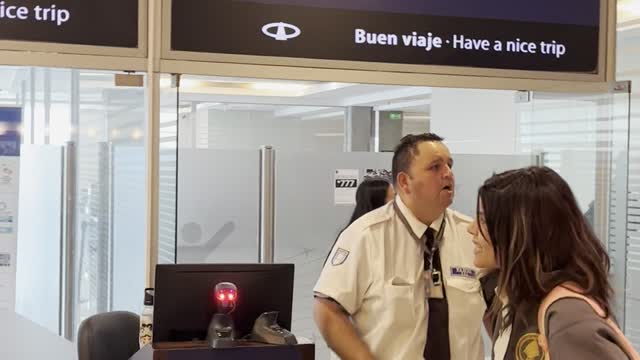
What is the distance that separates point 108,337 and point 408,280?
104cm

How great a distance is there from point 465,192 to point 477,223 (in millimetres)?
2272

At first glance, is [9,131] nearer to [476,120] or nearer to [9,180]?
[9,180]

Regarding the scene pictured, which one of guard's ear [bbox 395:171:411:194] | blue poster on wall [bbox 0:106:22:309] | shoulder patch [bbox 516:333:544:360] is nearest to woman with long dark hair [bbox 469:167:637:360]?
shoulder patch [bbox 516:333:544:360]

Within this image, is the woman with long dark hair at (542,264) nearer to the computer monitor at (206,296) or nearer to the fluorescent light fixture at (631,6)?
the computer monitor at (206,296)

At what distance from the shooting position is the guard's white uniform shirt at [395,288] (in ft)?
8.04

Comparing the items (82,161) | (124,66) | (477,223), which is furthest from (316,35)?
(82,161)

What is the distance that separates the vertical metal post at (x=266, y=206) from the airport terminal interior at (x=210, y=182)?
11 millimetres

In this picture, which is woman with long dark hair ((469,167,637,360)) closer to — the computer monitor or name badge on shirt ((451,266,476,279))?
the computer monitor

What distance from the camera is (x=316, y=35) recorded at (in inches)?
96.0

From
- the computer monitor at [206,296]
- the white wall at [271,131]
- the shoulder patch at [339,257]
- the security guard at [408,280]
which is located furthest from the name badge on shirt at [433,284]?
the white wall at [271,131]

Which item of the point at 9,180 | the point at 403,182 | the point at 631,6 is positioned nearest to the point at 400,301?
the point at 403,182

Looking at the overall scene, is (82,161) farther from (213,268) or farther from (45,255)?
(213,268)

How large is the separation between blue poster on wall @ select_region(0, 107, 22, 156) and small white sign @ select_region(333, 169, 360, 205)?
1.66 meters

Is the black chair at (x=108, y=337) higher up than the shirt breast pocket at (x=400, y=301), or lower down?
lower down
